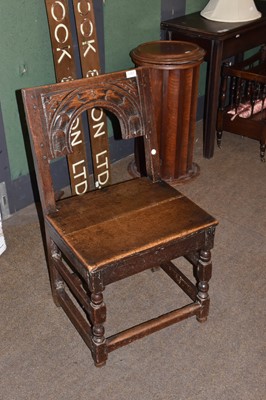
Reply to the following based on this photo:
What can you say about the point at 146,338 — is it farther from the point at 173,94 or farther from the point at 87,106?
the point at 173,94

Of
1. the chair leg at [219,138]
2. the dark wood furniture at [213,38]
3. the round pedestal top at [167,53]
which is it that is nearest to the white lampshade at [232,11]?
the dark wood furniture at [213,38]

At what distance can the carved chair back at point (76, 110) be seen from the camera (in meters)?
1.68

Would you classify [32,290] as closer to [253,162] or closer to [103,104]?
[103,104]

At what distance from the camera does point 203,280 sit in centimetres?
192

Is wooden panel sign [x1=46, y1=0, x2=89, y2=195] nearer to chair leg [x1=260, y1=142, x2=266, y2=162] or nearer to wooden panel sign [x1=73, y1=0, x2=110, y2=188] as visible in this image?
A: wooden panel sign [x1=73, y1=0, x2=110, y2=188]

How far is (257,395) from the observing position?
176 centimetres

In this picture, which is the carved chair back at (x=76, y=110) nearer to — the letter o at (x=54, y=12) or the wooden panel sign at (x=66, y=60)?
the wooden panel sign at (x=66, y=60)

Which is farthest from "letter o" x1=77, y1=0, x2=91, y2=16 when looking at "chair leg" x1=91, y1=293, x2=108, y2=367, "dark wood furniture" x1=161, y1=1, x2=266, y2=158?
"chair leg" x1=91, y1=293, x2=108, y2=367

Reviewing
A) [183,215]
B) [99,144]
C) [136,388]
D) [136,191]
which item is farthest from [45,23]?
[136,388]

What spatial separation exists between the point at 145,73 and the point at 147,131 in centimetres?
22

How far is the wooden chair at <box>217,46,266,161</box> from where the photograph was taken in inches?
124

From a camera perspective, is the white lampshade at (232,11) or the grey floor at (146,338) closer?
the grey floor at (146,338)

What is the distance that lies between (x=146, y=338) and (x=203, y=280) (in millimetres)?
326

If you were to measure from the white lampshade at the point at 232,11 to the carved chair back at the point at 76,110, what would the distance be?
1496 mm
